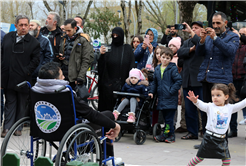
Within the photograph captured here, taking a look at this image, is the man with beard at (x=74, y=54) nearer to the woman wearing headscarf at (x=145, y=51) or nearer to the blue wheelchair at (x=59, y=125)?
the woman wearing headscarf at (x=145, y=51)

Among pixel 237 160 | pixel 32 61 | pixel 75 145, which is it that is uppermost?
pixel 32 61

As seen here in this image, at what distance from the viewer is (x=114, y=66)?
7.46 metres

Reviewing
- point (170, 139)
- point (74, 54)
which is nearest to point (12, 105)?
point (74, 54)

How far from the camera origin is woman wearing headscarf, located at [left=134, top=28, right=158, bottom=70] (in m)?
7.73

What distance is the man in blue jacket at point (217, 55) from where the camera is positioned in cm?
582

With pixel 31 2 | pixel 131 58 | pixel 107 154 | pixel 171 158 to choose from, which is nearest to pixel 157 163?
pixel 171 158

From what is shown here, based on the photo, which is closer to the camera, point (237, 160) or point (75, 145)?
point (75, 145)

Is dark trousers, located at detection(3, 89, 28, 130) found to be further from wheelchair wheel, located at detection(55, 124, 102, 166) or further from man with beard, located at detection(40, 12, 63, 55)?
wheelchair wheel, located at detection(55, 124, 102, 166)

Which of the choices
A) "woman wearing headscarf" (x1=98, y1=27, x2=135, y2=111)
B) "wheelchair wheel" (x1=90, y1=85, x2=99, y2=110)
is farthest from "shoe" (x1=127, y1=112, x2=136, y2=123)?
"wheelchair wheel" (x1=90, y1=85, x2=99, y2=110)

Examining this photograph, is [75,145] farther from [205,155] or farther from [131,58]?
[131,58]

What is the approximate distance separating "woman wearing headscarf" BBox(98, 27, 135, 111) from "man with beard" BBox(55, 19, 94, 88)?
0.43 metres

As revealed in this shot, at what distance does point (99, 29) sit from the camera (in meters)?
36.7

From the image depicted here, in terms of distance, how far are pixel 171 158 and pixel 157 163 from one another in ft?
1.25

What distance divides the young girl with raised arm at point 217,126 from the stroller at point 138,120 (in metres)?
2.14
